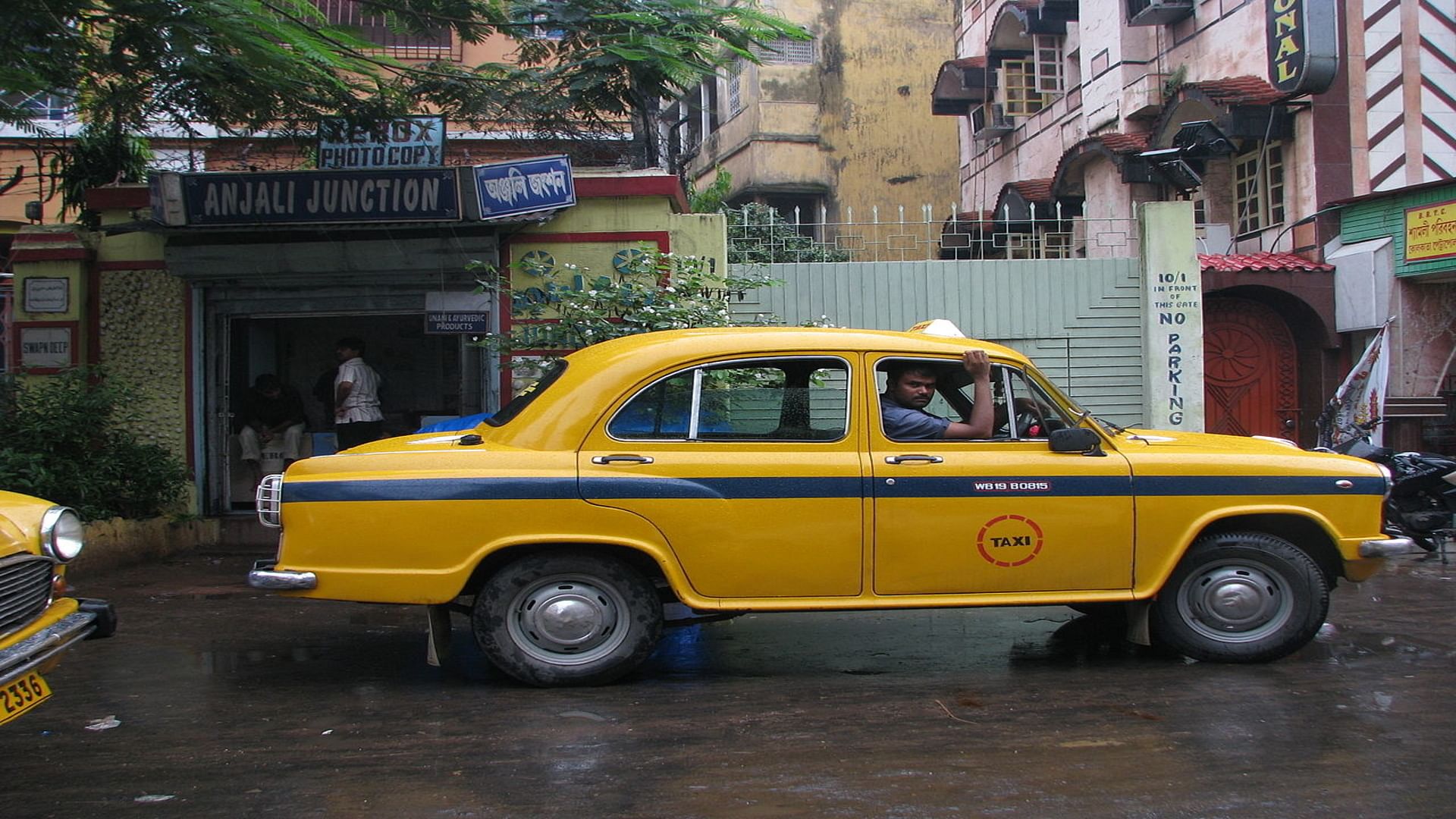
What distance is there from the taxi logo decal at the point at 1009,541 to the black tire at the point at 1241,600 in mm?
764

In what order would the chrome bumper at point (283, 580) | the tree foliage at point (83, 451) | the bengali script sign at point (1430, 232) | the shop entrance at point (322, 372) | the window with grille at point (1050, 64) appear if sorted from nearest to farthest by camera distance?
the chrome bumper at point (283, 580)
the tree foliage at point (83, 451)
the shop entrance at point (322, 372)
the bengali script sign at point (1430, 232)
the window with grille at point (1050, 64)

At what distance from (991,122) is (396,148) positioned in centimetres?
1401

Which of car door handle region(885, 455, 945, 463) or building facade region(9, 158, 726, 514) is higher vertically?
building facade region(9, 158, 726, 514)

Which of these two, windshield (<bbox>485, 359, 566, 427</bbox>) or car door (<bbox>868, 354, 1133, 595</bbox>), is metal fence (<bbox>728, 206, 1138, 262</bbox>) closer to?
windshield (<bbox>485, 359, 566, 427</bbox>)

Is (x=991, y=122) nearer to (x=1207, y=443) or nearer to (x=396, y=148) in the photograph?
(x=396, y=148)

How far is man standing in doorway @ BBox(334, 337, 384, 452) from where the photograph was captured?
32.7 feet

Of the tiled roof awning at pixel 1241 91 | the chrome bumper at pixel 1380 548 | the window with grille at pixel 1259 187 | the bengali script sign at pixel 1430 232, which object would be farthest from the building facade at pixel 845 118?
the chrome bumper at pixel 1380 548

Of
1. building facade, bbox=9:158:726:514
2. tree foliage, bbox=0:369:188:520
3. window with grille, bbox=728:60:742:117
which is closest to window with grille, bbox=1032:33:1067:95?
window with grille, bbox=728:60:742:117

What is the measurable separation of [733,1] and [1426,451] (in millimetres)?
9072

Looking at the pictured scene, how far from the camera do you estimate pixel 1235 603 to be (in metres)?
5.32

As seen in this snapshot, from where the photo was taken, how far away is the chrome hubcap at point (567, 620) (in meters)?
4.97

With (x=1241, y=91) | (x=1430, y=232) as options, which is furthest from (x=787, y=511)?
(x=1241, y=91)

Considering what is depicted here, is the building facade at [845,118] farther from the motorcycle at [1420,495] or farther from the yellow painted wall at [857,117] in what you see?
the motorcycle at [1420,495]

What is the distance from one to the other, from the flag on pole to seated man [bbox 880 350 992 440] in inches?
315
